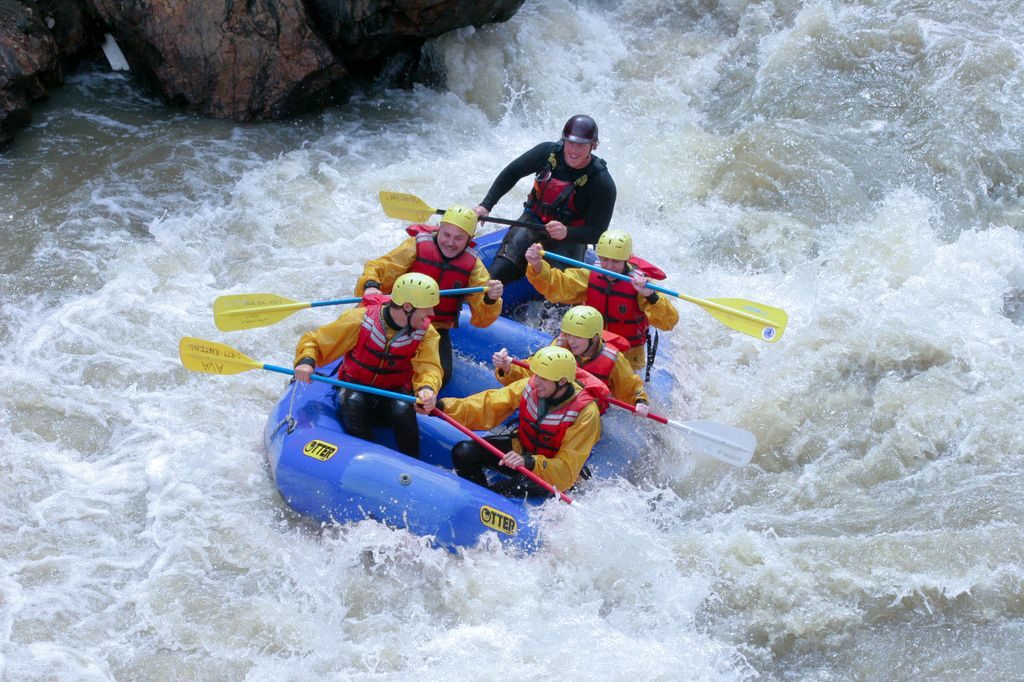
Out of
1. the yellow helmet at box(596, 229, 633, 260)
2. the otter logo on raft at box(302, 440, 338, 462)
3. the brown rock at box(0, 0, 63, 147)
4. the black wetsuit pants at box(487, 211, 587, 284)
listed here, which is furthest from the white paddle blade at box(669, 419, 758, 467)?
the brown rock at box(0, 0, 63, 147)

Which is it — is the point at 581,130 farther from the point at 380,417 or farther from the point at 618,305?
the point at 380,417

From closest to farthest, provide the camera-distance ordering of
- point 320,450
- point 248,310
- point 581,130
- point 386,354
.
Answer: point 320,450 → point 386,354 → point 248,310 → point 581,130

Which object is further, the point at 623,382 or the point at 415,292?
the point at 623,382

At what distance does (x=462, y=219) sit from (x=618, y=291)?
902 millimetres

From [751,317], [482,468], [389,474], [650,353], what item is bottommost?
[482,468]

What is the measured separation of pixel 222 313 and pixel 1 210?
2.87 meters

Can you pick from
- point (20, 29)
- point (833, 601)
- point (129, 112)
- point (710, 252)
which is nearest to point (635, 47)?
point (710, 252)

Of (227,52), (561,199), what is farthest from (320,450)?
(227,52)

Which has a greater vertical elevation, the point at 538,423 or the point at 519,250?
the point at 519,250

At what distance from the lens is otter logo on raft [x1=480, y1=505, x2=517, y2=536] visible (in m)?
4.95

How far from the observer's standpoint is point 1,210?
7.78m

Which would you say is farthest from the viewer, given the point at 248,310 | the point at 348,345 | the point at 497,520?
the point at 248,310

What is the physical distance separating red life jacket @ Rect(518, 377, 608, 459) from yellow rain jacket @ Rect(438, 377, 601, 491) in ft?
0.10

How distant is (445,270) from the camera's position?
5816 millimetres
